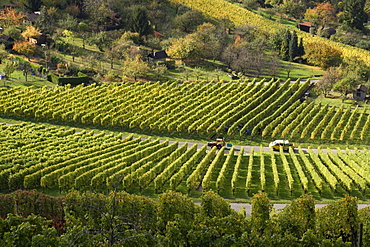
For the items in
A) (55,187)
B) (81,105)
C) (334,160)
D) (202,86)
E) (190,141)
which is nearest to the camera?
(55,187)

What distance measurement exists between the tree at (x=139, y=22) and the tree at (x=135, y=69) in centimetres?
2179

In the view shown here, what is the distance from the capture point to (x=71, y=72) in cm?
9844

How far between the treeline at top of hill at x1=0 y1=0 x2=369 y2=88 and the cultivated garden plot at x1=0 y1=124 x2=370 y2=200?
32.3m

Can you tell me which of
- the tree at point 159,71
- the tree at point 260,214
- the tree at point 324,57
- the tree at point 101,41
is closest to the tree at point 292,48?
the tree at point 324,57

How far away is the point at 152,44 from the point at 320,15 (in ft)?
261

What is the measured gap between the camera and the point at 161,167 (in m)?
57.7

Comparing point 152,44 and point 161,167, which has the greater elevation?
point 152,44

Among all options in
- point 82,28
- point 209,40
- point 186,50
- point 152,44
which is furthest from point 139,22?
point 186,50

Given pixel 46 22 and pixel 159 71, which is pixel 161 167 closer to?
pixel 159 71

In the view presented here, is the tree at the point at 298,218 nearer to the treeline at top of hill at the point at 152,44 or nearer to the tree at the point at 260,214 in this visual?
the tree at the point at 260,214

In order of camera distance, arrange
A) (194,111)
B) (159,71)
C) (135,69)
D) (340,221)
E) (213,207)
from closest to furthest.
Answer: (340,221), (213,207), (194,111), (135,69), (159,71)

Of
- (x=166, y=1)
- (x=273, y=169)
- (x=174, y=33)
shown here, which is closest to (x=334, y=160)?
(x=273, y=169)

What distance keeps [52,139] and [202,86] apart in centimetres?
3764

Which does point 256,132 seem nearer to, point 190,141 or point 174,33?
point 190,141
